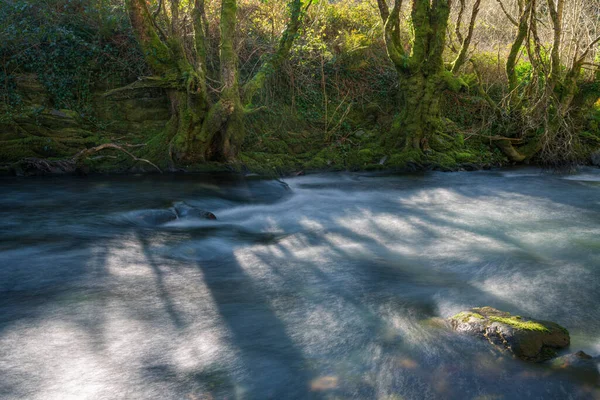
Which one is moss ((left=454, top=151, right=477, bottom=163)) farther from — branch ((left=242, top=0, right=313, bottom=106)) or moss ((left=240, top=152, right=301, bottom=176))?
branch ((left=242, top=0, right=313, bottom=106))

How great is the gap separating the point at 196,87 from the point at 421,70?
592cm

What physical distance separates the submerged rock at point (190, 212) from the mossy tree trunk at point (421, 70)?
6843mm

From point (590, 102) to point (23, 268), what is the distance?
15850 mm

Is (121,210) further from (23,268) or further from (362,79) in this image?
(362,79)

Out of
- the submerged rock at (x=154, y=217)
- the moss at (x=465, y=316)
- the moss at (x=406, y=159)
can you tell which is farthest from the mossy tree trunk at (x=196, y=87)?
the moss at (x=465, y=316)

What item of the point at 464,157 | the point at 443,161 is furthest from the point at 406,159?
the point at 464,157

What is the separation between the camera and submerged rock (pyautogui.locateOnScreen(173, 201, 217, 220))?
28.4 feet

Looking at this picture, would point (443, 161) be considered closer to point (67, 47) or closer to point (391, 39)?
point (391, 39)

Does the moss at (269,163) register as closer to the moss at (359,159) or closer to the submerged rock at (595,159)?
the moss at (359,159)

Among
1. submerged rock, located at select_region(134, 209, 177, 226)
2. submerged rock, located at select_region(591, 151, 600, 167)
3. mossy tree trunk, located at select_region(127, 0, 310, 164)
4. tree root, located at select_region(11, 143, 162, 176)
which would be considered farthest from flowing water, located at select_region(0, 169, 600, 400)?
submerged rock, located at select_region(591, 151, 600, 167)

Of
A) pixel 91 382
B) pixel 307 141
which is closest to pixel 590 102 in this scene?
pixel 307 141

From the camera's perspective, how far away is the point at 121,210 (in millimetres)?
8633

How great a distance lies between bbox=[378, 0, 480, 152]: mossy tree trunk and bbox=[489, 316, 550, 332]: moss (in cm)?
976

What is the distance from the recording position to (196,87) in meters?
11.8
